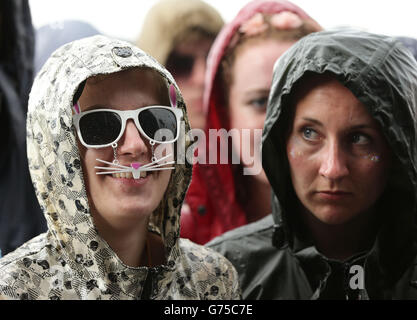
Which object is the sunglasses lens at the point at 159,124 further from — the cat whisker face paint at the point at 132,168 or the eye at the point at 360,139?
the eye at the point at 360,139

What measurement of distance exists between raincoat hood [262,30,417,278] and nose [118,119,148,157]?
539 mm

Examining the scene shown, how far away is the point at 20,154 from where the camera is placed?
2240 millimetres

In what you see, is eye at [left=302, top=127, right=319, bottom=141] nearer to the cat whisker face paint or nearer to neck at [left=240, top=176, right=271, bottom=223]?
neck at [left=240, top=176, right=271, bottom=223]

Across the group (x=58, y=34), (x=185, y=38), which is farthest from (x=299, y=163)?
(x=58, y=34)

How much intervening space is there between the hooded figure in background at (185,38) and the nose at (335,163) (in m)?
0.59

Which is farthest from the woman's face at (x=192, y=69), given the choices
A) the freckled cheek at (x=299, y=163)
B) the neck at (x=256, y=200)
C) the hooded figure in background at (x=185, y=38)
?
the freckled cheek at (x=299, y=163)

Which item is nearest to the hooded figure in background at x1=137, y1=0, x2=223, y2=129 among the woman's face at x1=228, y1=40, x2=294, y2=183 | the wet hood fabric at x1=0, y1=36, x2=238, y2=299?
the woman's face at x1=228, y1=40, x2=294, y2=183

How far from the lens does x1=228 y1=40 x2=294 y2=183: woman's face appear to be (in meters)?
2.18

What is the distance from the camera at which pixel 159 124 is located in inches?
65.0

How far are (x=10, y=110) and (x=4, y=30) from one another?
0.33m

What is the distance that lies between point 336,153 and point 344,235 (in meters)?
0.35

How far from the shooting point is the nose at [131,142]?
159cm
